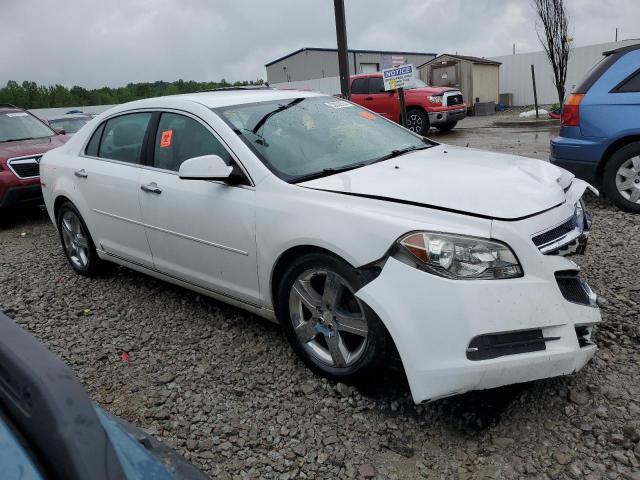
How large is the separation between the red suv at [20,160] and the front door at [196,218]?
4.40 metres

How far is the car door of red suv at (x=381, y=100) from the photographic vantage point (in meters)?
16.1

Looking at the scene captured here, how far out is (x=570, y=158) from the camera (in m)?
5.84

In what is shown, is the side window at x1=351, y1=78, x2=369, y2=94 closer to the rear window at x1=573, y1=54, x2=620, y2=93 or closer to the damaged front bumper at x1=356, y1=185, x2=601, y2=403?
the rear window at x1=573, y1=54, x2=620, y2=93

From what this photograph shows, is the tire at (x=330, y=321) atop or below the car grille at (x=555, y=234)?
below

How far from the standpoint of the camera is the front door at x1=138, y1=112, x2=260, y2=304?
3221 millimetres

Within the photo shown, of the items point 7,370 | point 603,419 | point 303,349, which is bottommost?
point 603,419

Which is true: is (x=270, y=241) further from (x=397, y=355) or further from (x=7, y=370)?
(x=7, y=370)

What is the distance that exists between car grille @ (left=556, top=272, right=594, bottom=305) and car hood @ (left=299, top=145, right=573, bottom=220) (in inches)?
12.9

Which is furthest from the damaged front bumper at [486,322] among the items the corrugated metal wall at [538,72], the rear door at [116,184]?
the corrugated metal wall at [538,72]

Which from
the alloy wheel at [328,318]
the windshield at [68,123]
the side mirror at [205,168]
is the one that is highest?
the windshield at [68,123]

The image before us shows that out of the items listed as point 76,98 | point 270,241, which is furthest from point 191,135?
point 76,98

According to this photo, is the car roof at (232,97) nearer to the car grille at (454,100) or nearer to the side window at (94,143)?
the side window at (94,143)

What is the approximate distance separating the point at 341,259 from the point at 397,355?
1.79 feet

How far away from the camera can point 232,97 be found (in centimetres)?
385
